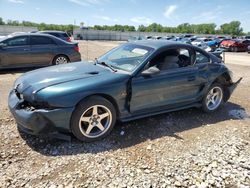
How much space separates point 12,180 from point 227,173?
2642 mm

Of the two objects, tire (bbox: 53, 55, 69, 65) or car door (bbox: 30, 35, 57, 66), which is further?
tire (bbox: 53, 55, 69, 65)

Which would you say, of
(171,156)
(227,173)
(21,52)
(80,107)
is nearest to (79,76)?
(80,107)

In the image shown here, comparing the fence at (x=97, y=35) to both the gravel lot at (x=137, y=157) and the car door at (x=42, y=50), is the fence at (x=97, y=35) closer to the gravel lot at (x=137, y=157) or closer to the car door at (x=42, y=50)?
the car door at (x=42, y=50)

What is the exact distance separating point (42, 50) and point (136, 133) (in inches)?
250

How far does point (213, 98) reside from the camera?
5.23 m

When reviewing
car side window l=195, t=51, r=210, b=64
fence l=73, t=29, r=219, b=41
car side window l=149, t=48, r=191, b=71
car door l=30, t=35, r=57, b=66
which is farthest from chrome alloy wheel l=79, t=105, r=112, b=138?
fence l=73, t=29, r=219, b=41

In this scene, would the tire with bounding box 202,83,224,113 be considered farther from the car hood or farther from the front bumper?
the front bumper

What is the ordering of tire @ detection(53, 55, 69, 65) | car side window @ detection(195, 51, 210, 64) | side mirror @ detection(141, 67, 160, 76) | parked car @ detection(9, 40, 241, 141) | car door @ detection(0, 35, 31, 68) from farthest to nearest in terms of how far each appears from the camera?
tire @ detection(53, 55, 69, 65) < car door @ detection(0, 35, 31, 68) < car side window @ detection(195, 51, 210, 64) < side mirror @ detection(141, 67, 160, 76) < parked car @ detection(9, 40, 241, 141)

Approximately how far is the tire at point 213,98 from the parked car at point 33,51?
6.05 meters

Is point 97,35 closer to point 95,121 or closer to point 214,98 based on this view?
point 214,98

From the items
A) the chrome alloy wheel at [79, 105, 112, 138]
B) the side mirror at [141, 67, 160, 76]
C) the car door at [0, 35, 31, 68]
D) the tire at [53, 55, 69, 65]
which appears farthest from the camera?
the tire at [53, 55, 69, 65]

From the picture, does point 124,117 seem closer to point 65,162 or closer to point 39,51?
point 65,162

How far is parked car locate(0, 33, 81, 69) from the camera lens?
852 centimetres

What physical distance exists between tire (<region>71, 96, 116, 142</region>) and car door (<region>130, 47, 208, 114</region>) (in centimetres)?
45
